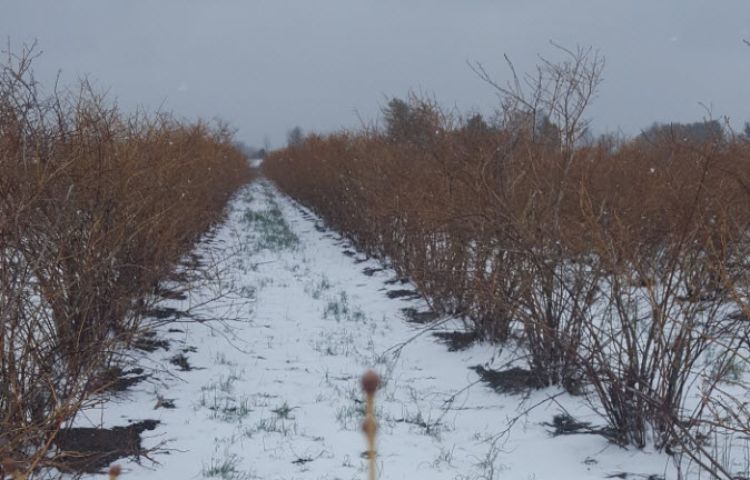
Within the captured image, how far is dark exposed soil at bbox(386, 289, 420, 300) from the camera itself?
8.62 metres

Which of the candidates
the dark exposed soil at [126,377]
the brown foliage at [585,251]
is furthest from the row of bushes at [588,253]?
the dark exposed soil at [126,377]

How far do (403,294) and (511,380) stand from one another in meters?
3.75

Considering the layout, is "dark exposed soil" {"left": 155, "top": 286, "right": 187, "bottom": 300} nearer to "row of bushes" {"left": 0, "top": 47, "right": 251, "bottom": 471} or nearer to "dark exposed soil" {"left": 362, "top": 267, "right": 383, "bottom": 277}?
"row of bushes" {"left": 0, "top": 47, "right": 251, "bottom": 471}

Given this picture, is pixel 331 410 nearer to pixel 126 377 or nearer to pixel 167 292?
pixel 126 377

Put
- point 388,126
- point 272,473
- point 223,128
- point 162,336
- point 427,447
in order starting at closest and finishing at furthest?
1. point 272,473
2. point 427,447
3. point 162,336
4. point 388,126
5. point 223,128

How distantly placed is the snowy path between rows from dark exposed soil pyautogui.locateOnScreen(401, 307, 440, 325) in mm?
90

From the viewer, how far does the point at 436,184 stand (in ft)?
23.4

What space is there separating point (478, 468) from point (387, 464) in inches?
18.3

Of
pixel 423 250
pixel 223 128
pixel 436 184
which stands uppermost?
pixel 223 128

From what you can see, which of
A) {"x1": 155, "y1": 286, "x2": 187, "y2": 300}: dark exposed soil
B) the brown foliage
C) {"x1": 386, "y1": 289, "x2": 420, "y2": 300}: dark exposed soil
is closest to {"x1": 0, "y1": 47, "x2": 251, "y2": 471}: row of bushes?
{"x1": 155, "y1": 286, "x2": 187, "y2": 300}: dark exposed soil

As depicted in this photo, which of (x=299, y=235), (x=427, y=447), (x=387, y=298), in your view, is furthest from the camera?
(x=299, y=235)

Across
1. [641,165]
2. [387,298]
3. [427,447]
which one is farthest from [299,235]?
[427,447]

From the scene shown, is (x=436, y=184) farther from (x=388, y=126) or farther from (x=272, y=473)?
(x=388, y=126)

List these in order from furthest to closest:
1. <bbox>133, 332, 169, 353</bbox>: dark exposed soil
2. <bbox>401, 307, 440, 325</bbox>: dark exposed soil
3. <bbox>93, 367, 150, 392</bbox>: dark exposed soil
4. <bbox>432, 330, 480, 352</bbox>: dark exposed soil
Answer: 1. <bbox>401, 307, 440, 325</bbox>: dark exposed soil
2. <bbox>432, 330, 480, 352</bbox>: dark exposed soil
3. <bbox>133, 332, 169, 353</bbox>: dark exposed soil
4. <bbox>93, 367, 150, 392</bbox>: dark exposed soil
